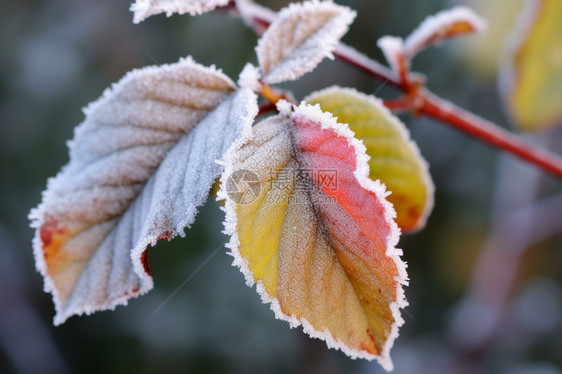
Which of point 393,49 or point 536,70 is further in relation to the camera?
point 536,70

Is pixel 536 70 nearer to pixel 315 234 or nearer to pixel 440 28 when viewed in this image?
pixel 440 28

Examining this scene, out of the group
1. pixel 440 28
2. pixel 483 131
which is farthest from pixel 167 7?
pixel 483 131

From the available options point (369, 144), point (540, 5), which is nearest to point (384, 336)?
point (369, 144)

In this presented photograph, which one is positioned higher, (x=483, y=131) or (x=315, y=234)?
(x=315, y=234)

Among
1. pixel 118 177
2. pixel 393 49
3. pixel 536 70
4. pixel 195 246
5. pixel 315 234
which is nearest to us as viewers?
pixel 315 234

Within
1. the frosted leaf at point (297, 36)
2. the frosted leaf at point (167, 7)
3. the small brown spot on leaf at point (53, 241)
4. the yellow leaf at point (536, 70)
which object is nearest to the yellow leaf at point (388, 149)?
the frosted leaf at point (297, 36)

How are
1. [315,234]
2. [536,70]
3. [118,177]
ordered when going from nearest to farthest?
[315,234], [118,177], [536,70]

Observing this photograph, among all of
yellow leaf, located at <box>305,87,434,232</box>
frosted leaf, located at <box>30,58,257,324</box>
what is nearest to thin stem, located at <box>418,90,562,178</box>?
yellow leaf, located at <box>305,87,434,232</box>
